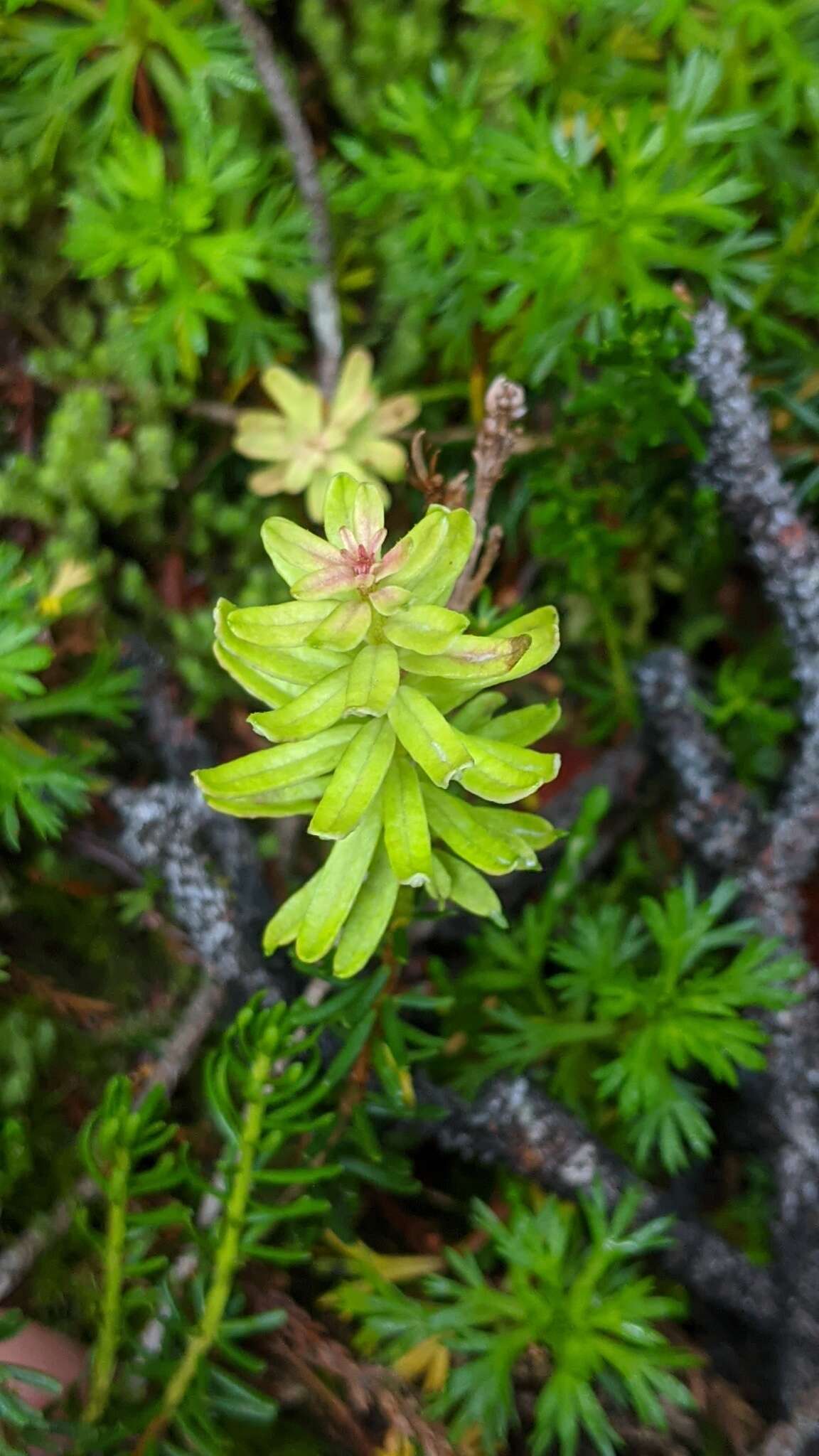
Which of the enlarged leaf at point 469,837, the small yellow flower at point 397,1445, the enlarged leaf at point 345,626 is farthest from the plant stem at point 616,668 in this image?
the small yellow flower at point 397,1445

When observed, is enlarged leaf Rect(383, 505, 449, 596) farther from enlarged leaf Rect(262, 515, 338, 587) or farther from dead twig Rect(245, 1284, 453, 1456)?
dead twig Rect(245, 1284, 453, 1456)

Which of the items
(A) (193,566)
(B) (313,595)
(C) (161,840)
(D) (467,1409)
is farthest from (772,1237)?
(A) (193,566)

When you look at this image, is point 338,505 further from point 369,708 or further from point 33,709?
point 33,709

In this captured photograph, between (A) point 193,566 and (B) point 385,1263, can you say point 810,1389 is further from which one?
(A) point 193,566

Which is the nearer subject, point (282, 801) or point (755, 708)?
point (282, 801)

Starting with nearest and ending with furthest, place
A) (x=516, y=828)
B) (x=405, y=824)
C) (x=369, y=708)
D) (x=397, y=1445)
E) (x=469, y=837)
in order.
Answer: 1. (x=369, y=708)
2. (x=405, y=824)
3. (x=469, y=837)
4. (x=516, y=828)
5. (x=397, y=1445)

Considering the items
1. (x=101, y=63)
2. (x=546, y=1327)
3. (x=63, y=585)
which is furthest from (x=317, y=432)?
(x=546, y=1327)
